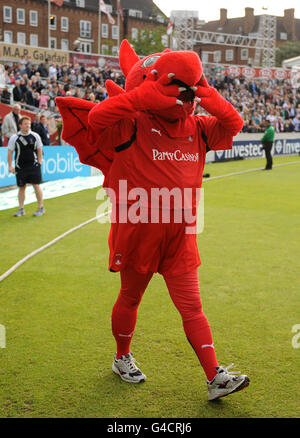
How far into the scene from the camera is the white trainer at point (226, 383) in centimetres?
341

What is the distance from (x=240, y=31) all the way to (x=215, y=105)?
278ft

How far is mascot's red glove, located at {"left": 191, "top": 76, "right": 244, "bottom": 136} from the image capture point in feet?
11.1

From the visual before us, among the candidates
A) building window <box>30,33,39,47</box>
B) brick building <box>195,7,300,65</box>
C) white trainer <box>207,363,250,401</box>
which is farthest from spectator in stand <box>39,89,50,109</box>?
brick building <box>195,7,300,65</box>

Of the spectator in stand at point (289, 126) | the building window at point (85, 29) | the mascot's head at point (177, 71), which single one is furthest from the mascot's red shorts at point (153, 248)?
the building window at point (85, 29)

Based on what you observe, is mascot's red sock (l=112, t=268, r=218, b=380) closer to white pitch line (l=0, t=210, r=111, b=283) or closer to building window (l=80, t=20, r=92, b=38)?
white pitch line (l=0, t=210, r=111, b=283)

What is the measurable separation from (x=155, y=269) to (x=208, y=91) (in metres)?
1.29

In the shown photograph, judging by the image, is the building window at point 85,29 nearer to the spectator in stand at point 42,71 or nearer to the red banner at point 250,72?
the red banner at point 250,72

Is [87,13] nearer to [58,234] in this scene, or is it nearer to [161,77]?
[58,234]

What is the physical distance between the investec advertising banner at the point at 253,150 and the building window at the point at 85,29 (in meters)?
43.5

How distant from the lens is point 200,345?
346cm

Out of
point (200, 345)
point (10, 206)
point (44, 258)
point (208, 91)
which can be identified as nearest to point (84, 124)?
point (208, 91)

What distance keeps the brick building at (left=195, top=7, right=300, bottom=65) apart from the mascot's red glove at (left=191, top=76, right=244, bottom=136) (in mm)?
77501

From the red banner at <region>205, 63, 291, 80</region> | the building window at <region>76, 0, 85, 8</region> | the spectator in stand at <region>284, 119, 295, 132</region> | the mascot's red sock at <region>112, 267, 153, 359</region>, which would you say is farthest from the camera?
the building window at <region>76, 0, 85, 8</region>

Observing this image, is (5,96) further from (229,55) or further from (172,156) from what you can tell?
(229,55)
